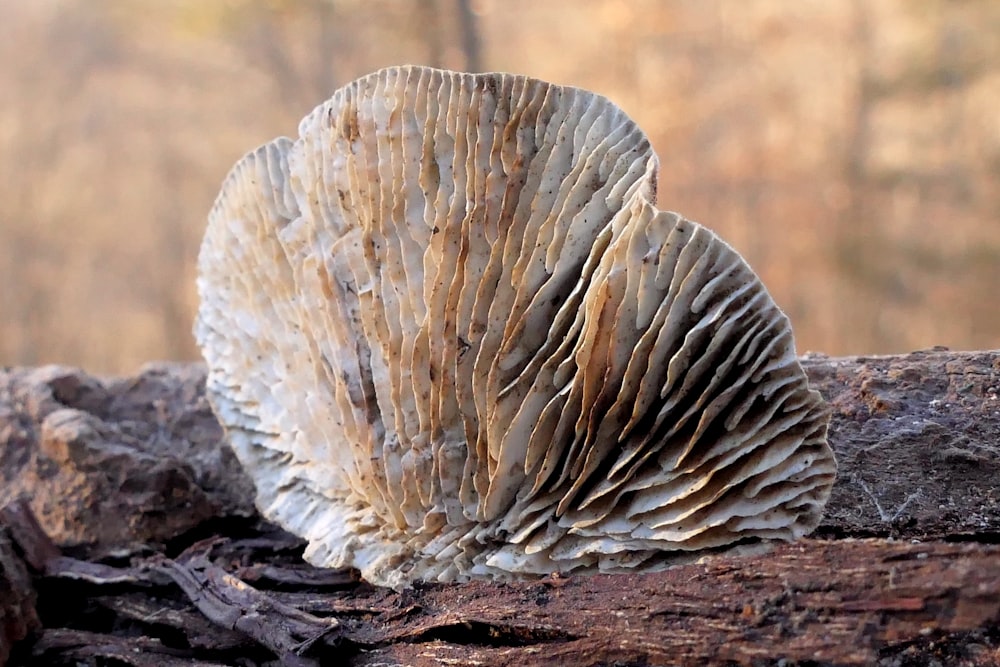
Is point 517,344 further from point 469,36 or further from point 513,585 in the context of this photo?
point 469,36

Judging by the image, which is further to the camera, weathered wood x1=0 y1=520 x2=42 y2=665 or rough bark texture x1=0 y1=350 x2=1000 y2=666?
weathered wood x1=0 y1=520 x2=42 y2=665

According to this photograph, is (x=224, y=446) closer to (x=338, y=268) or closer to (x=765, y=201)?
(x=338, y=268)

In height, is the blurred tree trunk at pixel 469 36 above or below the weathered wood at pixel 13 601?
above

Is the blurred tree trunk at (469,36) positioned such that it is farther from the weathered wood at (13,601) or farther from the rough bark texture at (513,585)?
the weathered wood at (13,601)

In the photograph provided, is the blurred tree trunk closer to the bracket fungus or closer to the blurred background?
the blurred background

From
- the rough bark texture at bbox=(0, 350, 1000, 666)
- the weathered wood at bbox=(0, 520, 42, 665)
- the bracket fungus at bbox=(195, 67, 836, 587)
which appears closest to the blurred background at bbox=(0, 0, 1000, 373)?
the rough bark texture at bbox=(0, 350, 1000, 666)

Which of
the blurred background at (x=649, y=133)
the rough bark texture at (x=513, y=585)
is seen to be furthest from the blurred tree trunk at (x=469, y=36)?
the rough bark texture at (x=513, y=585)
